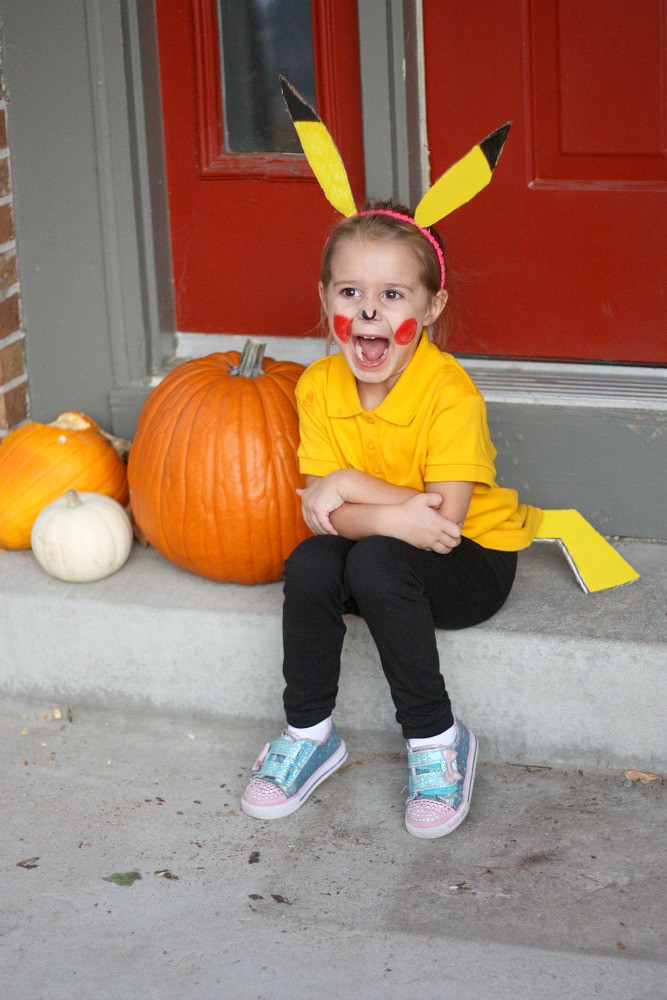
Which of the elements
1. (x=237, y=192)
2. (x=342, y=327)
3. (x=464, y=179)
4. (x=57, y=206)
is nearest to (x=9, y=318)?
(x=57, y=206)

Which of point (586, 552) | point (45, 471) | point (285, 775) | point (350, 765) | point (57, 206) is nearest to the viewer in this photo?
point (285, 775)

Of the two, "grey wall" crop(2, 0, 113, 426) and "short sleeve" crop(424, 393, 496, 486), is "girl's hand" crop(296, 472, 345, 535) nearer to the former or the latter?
"short sleeve" crop(424, 393, 496, 486)

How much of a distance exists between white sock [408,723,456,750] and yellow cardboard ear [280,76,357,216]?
3.71ft

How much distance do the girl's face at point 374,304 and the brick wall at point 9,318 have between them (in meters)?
1.16

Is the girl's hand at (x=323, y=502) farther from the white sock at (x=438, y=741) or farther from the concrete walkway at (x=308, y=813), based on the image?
the white sock at (x=438, y=741)

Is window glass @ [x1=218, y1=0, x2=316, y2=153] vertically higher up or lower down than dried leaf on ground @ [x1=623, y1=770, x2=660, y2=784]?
higher up

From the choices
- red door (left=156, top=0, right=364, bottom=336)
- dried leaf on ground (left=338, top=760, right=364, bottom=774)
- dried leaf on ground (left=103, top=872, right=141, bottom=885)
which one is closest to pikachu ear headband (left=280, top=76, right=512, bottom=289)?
red door (left=156, top=0, right=364, bottom=336)

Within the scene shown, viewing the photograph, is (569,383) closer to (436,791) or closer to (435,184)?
(435,184)

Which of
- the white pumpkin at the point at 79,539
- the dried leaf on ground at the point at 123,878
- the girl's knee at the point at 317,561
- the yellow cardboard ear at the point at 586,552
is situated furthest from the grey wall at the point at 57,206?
the dried leaf on ground at the point at 123,878

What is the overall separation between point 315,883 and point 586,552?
1.03 meters

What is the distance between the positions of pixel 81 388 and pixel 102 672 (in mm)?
868

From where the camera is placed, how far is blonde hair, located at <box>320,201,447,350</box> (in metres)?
2.45

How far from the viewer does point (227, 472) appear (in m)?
2.77

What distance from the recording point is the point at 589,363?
309 cm
